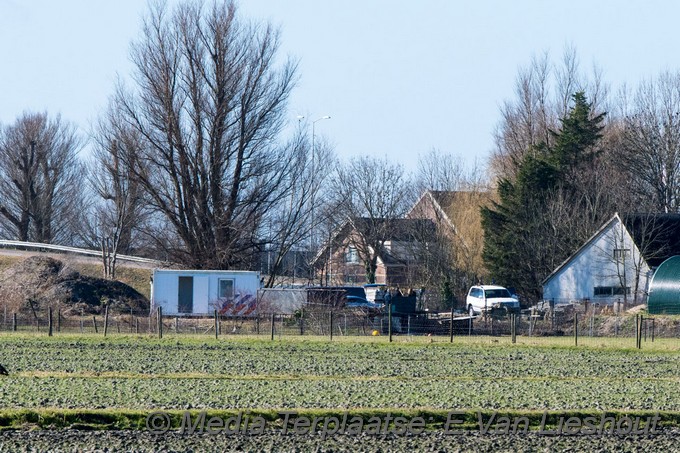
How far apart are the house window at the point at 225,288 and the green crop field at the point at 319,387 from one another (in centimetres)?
1267

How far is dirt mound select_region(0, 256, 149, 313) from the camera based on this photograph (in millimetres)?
53281

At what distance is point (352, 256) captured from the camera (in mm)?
89250

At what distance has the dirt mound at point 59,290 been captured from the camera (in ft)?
175

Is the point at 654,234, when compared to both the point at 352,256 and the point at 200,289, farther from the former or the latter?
the point at 352,256

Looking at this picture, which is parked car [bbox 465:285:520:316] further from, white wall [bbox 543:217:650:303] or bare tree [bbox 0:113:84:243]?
bare tree [bbox 0:113:84:243]

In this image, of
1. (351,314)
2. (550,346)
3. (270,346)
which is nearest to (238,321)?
(351,314)

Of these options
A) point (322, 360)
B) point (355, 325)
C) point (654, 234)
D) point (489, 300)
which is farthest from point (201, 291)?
point (654, 234)

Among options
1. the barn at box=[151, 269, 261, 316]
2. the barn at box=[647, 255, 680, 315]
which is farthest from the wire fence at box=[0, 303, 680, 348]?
the barn at box=[647, 255, 680, 315]

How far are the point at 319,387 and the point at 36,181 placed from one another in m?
66.6

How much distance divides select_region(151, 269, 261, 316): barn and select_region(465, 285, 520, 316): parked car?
12202 millimetres

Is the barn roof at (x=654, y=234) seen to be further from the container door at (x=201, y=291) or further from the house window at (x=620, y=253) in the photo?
the container door at (x=201, y=291)

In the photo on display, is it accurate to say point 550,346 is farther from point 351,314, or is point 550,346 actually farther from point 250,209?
point 250,209

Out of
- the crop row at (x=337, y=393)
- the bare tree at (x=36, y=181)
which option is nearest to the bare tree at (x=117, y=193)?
the bare tree at (x=36, y=181)

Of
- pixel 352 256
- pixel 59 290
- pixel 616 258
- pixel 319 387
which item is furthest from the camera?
pixel 352 256
